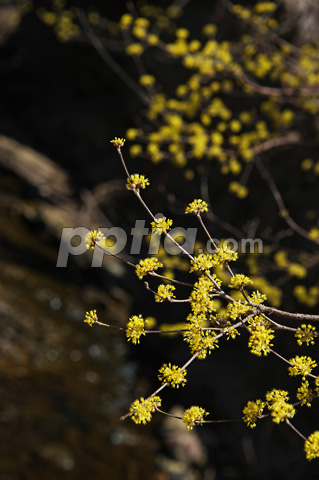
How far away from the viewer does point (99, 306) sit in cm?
755

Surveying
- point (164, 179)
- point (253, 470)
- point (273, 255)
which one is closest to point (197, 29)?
point (164, 179)

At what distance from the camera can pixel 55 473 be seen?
4.62 meters

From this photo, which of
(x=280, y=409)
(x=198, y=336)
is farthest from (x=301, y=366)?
(x=198, y=336)

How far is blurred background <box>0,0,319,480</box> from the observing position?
5.12 m

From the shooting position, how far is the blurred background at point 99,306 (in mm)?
5117

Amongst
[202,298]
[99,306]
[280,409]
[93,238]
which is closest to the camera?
[280,409]

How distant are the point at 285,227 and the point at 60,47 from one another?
7.62 meters

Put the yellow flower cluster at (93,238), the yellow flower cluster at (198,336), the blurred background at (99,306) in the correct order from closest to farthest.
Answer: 1. the yellow flower cluster at (198,336)
2. the yellow flower cluster at (93,238)
3. the blurred background at (99,306)

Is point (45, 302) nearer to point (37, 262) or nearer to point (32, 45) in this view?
point (37, 262)

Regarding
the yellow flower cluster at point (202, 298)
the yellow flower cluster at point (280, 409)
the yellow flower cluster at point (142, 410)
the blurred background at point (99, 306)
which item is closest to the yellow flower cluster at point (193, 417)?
the yellow flower cluster at point (142, 410)

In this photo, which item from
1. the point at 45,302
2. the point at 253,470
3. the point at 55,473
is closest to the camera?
the point at 55,473

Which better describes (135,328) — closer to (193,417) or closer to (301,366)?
(193,417)

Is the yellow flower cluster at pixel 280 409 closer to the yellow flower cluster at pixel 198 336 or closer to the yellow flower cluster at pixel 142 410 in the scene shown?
the yellow flower cluster at pixel 198 336

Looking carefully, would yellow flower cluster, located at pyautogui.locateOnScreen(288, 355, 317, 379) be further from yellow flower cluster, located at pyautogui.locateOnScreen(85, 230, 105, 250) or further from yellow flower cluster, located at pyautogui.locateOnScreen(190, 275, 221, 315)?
yellow flower cluster, located at pyautogui.locateOnScreen(85, 230, 105, 250)
